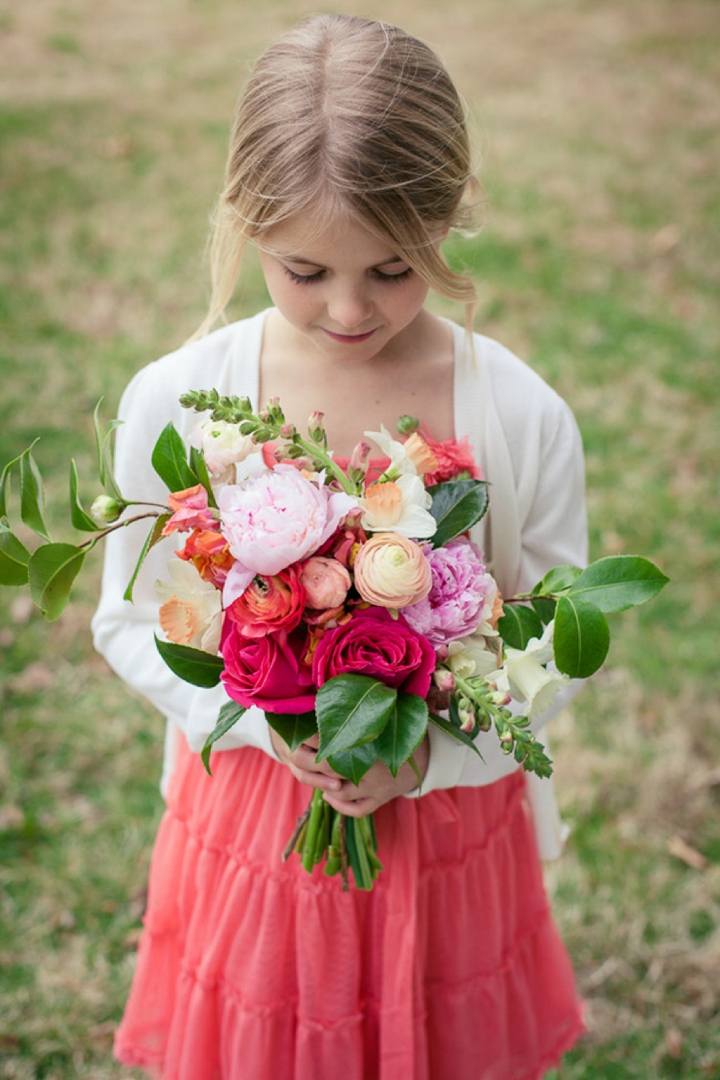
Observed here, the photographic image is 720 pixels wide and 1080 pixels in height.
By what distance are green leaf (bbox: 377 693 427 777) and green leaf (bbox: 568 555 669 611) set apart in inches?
9.4

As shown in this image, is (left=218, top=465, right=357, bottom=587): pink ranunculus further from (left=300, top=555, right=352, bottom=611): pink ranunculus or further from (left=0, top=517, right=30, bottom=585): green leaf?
(left=0, top=517, right=30, bottom=585): green leaf

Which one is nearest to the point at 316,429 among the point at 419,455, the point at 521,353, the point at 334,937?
the point at 419,455

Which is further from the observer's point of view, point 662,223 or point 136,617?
point 662,223

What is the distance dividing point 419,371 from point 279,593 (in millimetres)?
606

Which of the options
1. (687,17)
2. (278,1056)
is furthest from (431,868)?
(687,17)

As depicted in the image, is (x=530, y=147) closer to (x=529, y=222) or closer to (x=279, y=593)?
(x=529, y=222)

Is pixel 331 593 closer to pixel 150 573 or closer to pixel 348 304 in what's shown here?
pixel 348 304

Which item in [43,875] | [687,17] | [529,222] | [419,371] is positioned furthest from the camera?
[687,17]

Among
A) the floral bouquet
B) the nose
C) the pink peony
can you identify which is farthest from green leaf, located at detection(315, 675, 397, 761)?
the nose

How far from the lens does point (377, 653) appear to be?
1181mm

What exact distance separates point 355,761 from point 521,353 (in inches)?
140

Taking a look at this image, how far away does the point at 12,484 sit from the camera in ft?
13.1

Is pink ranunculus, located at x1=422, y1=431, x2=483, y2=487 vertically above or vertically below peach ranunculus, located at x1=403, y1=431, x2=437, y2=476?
below

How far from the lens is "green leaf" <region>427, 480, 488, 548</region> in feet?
4.28
